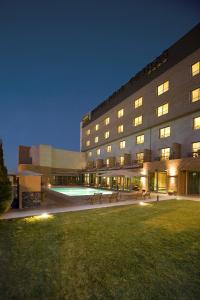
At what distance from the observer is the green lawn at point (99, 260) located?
3.98m

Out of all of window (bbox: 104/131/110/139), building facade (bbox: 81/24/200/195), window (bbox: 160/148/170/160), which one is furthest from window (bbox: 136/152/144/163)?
window (bbox: 104/131/110/139)

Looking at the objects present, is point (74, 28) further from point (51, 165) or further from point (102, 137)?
point (51, 165)

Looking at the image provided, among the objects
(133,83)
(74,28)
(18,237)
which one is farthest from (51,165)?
(74,28)

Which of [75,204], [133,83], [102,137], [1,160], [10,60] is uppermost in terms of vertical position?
[10,60]

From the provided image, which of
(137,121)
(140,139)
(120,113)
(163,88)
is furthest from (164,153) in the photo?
(120,113)

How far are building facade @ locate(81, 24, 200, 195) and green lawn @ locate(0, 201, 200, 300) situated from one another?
46.0 ft

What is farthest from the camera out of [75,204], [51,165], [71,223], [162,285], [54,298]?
[51,165]

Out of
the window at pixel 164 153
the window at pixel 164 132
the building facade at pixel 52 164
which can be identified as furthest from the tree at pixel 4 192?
the building facade at pixel 52 164

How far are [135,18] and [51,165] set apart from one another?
73373 mm

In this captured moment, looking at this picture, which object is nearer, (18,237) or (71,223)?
(18,237)

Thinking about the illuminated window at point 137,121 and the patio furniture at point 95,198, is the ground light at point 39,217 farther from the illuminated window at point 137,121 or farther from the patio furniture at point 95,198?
the illuminated window at point 137,121

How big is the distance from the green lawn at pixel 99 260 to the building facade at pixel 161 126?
1401 centimetres

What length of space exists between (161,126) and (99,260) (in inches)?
952

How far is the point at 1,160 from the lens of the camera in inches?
407
